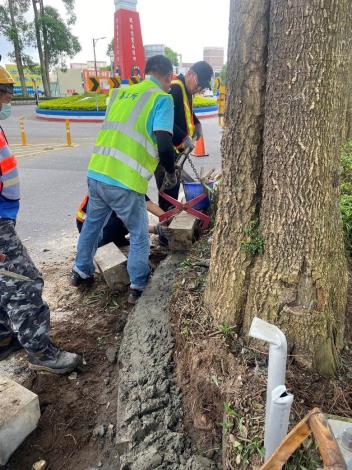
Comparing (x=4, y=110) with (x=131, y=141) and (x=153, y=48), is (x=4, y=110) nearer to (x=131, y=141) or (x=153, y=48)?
(x=131, y=141)

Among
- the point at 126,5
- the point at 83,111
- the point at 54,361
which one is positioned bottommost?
the point at 54,361

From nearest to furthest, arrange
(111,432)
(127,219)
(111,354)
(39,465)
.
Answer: (39,465)
(111,432)
(111,354)
(127,219)

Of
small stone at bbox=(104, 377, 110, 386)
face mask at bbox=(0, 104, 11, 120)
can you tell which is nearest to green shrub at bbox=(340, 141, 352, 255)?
small stone at bbox=(104, 377, 110, 386)

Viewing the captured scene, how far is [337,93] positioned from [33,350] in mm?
2302

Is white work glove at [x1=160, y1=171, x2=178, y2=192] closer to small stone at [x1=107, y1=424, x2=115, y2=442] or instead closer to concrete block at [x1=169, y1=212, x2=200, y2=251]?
concrete block at [x1=169, y1=212, x2=200, y2=251]

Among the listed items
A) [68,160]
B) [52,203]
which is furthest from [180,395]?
[68,160]

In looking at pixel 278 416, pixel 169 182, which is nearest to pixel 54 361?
pixel 278 416

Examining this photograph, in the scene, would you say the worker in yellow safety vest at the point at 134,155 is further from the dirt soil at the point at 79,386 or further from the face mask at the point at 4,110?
the face mask at the point at 4,110

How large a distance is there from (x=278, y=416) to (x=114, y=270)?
2311 millimetres

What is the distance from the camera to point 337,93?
178 centimetres

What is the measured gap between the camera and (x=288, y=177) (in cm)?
185

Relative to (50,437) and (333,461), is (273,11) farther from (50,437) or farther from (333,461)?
(50,437)

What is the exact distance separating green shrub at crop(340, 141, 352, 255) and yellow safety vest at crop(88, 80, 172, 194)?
5.58ft

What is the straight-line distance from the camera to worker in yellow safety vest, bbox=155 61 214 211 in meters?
4.02
